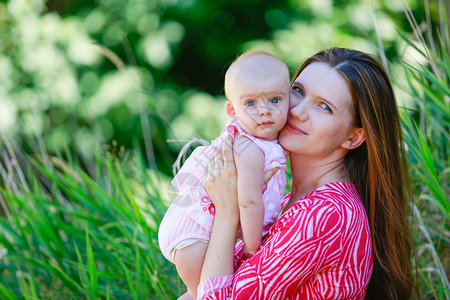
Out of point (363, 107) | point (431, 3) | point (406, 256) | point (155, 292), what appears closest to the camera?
point (363, 107)

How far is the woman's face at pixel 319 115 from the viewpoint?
180 centimetres

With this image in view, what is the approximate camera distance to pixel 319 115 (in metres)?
1.81

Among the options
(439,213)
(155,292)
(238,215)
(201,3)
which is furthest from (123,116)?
(238,215)

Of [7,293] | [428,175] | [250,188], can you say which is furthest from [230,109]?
[7,293]

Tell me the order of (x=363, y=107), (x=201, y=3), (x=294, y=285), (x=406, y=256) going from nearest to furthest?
(x=294, y=285) < (x=363, y=107) < (x=406, y=256) < (x=201, y=3)

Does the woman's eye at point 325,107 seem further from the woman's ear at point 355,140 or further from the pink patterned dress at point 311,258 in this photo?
the pink patterned dress at point 311,258

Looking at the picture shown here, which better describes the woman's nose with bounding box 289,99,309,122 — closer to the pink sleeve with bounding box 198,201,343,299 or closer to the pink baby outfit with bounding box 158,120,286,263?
the pink baby outfit with bounding box 158,120,286,263

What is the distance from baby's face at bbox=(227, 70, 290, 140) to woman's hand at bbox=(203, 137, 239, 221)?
98 mm

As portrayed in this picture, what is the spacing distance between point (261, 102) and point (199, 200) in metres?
0.37

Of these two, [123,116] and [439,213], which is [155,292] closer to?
[439,213]

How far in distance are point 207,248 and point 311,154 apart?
1.42 feet

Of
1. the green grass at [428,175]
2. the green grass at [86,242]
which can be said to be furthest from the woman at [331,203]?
the green grass at [86,242]

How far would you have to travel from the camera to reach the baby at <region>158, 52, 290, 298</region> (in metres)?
1.70

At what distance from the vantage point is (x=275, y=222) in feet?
5.89
